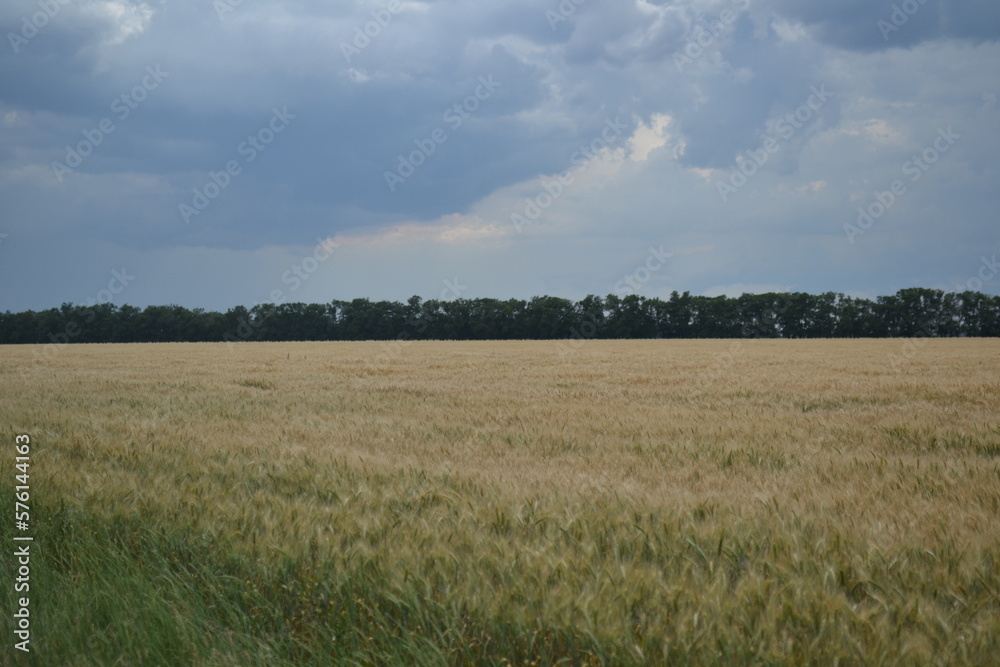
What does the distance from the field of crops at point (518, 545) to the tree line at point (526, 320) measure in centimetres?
8030

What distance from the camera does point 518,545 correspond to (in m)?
3.25

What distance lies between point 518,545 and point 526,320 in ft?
288

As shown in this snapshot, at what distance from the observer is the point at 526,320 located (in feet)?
298

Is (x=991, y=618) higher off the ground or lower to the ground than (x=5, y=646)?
higher

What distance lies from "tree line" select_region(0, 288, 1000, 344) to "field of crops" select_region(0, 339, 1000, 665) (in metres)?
80.3

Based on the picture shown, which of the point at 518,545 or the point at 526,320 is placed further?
the point at 526,320

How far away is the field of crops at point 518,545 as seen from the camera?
2.51 m

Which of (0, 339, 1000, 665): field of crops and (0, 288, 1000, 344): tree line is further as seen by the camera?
(0, 288, 1000, 344): tree line

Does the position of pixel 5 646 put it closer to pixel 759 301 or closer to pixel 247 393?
pixel 247 393

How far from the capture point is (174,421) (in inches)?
339

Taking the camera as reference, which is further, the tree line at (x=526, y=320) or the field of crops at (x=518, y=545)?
the tree line at (x=526, y=320)

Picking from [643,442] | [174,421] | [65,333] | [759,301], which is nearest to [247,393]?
[174,421]

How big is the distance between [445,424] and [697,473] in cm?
381

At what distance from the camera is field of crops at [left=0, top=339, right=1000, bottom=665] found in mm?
2514
